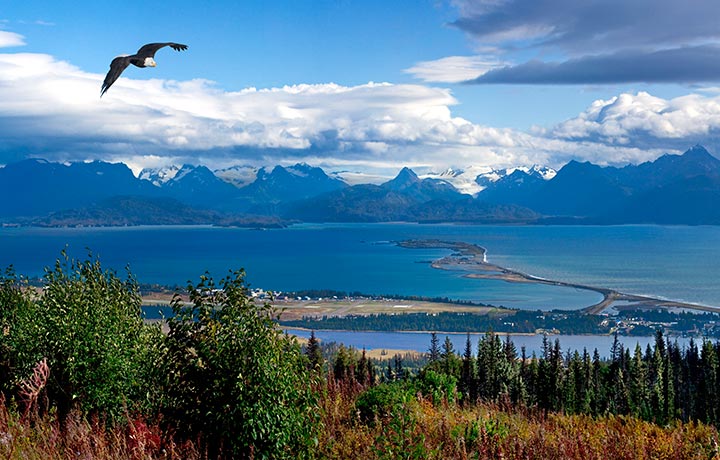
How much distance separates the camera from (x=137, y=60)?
317 inches

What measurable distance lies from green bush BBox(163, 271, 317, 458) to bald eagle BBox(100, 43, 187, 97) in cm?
506

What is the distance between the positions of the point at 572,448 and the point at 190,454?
191 inches

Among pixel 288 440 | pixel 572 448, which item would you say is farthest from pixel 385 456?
pixel 572 448

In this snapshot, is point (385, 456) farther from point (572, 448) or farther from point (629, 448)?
point (629, 448)

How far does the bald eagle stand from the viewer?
8.01 m

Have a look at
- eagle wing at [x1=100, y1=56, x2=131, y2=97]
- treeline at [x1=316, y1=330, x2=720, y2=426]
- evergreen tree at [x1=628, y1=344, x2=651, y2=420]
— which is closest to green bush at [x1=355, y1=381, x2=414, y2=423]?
eagle wing at [x1=100, y1=56, x2=131, y2=97]

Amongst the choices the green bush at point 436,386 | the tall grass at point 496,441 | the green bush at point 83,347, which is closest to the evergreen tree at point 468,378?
the green bush at point 436,386

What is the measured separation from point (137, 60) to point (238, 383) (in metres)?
5.34

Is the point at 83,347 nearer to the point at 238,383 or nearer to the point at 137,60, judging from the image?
the point at 238,383

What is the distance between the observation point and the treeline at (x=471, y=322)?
531 ft

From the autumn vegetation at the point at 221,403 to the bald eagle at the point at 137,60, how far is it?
3175mm

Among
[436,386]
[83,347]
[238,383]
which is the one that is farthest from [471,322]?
[238,383]

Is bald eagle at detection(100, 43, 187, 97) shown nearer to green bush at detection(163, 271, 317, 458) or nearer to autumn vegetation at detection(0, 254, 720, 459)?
autumn vegetation at detection(0, 254, 720, 459)

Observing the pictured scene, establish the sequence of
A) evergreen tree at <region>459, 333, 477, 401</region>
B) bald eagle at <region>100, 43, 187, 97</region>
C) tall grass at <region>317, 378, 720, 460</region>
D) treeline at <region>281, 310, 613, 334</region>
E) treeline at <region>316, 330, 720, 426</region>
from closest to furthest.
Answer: bald eagle at <region>100, 43, 187, 97</region> < tall grass at <region>317, 378, 720, 460</region> < treeline at <region>316, 330, 720, 426</region> < evergreen tree at <region>459, 333, 477, 401</region> < treeline at <region>281, 310, 613, 334</region>
